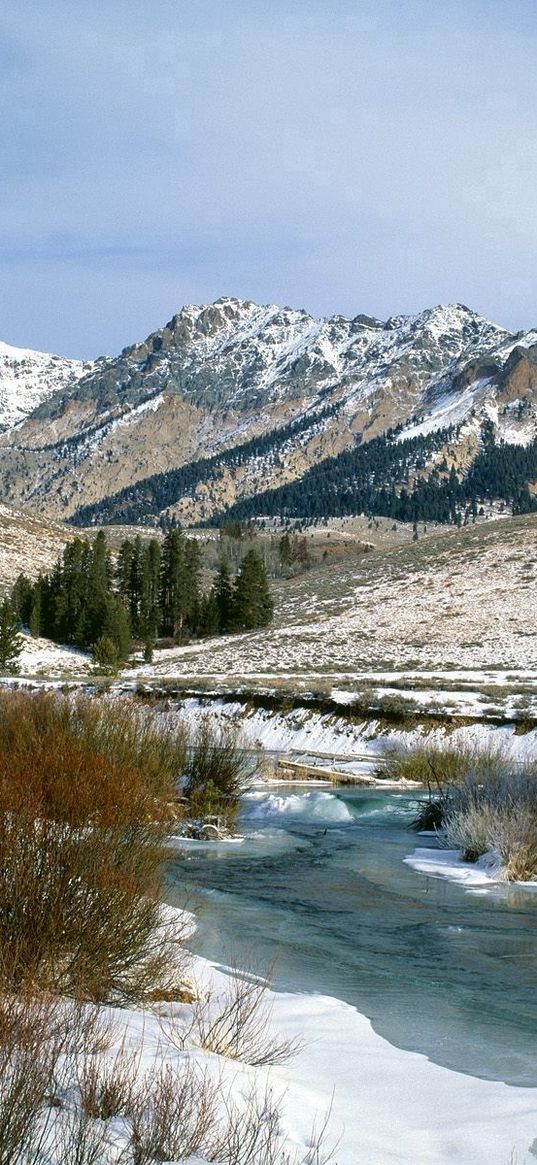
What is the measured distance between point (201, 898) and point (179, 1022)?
4.91m

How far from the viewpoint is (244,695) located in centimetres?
3422

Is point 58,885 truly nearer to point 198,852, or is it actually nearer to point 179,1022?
point 179,1022

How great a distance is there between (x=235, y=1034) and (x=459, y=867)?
843cm

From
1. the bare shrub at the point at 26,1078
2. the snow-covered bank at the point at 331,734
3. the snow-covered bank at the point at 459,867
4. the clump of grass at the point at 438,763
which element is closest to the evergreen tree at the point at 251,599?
the snow-covered bank at the point at 331,734

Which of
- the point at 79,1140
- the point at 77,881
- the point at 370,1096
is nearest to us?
the point at 79,1140

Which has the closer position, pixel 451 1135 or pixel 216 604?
pixel 451 1135

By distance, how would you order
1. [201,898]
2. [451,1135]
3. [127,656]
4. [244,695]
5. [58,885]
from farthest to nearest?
[127,656]
[244,695]
[201,898]
[58,885]
[451,1135]

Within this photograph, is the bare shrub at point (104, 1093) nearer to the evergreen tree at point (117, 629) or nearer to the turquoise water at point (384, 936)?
the turquoise water at point (384, 936)

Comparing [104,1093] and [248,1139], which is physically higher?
[104,1093]

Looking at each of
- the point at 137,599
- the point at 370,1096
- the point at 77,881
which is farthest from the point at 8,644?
the point at 370,1096

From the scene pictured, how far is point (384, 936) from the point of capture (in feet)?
34.0

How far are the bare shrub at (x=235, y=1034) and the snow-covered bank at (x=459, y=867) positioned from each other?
6.83 m

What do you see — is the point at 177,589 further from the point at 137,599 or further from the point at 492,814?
the point at 492,814

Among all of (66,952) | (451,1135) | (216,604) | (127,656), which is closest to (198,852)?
(66,952)
